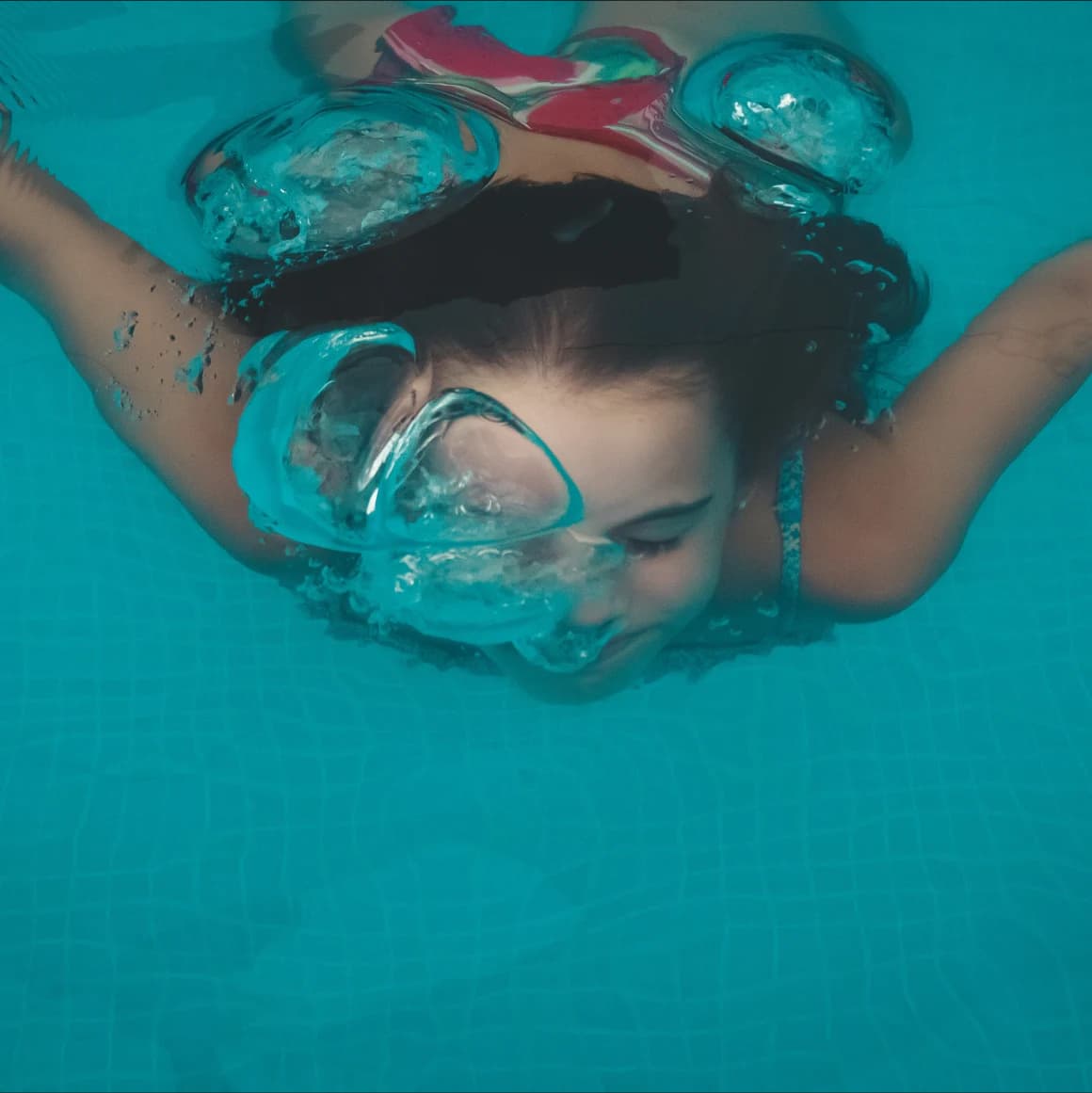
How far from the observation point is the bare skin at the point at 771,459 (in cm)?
168

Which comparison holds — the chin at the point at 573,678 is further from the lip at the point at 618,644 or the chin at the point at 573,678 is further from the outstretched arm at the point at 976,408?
the outstretched arm at the point at 976,408

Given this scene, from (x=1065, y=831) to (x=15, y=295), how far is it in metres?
1.76

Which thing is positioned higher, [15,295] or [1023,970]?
[15,295]

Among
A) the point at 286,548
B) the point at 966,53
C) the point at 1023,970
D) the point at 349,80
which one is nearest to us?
the point at 1023,970

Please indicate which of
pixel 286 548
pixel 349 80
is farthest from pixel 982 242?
pixel 286 548

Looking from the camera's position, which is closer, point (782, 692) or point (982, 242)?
point (782, 692)

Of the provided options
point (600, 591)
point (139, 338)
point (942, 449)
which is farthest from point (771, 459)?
point (139, 338)

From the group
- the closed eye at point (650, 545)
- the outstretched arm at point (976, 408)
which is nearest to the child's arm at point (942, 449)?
the outstretched arm at point (976, 408)

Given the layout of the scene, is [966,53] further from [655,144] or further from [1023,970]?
[1023,970]

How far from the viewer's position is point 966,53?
2076 millimetres

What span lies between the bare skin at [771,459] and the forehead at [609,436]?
0.97 ft

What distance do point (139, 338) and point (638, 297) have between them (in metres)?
0.75

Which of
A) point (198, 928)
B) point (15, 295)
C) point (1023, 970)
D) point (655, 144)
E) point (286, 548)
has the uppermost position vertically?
point (655, 144)

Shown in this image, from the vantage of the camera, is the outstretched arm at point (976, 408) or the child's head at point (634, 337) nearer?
the child's head at point (634, 337)
